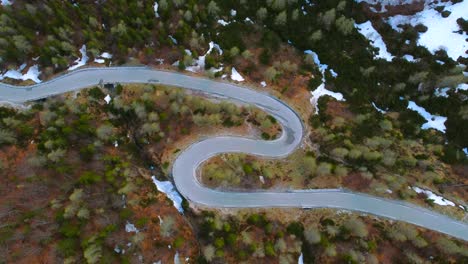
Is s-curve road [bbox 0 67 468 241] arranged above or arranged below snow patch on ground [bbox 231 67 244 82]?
below

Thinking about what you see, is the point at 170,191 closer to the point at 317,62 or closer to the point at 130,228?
the point at 130,228

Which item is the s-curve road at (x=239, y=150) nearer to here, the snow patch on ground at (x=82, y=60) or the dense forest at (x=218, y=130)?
the snow patch on ground at (x=82, y=60)

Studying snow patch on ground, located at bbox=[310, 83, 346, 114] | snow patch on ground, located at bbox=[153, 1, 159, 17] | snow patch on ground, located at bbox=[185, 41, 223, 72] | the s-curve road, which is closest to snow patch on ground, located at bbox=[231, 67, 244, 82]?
the s-curve road

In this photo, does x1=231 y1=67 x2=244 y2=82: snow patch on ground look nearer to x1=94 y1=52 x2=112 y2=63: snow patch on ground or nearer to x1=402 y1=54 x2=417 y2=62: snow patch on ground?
x1=94 y1=52 x2=112 y2=63: snow patch on ground

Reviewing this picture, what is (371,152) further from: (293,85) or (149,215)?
(149,215)

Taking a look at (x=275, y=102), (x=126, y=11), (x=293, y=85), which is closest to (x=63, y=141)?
(x=126, y=11)

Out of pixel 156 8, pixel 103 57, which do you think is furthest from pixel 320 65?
pixel 103 57
